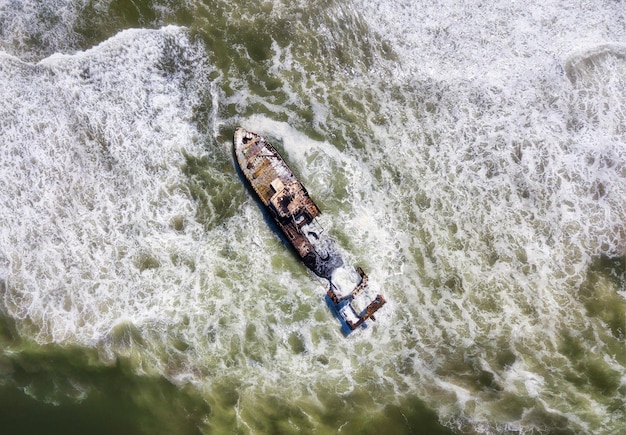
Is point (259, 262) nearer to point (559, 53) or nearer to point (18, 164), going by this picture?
point (18, 164)

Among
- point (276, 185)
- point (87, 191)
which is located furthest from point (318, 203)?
point (87, 191)

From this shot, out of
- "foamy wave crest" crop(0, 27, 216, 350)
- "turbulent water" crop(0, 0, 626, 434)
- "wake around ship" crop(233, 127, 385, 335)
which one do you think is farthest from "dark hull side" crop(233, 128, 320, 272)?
"foamy wave crest" crop(0, 27, 216, 350)

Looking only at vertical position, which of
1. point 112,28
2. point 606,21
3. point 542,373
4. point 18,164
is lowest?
point 18,164

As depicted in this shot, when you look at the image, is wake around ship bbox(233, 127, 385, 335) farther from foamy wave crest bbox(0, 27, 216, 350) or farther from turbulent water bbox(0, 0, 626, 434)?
foamy wave crest bbox(0, 27, 216, 350)

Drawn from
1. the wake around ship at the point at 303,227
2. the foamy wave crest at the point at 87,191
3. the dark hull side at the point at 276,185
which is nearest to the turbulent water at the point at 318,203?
the foamy wave crest at the point at 87,191

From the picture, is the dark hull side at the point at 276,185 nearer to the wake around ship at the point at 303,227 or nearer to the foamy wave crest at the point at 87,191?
the wake around ship at the point at 303,227

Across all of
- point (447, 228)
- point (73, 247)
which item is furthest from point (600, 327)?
point (73, 247)
